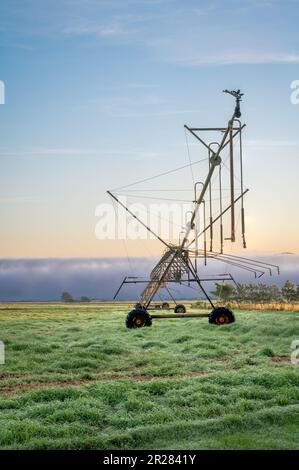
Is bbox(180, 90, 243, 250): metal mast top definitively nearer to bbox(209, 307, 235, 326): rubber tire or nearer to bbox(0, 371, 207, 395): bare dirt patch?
bbox(209, 307, 235, 326): rubber tire

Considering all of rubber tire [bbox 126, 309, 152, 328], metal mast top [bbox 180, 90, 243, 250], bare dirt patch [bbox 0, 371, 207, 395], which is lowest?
bare dirt patch [bbox 0, 371, 207, 395]

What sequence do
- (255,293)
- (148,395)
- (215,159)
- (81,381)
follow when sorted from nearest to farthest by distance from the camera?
(148,395), (81,381), (215,159), (255,293)

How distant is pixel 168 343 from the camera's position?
73.3 ft

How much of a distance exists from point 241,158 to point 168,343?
7.43 m

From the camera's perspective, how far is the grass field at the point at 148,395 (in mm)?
10211

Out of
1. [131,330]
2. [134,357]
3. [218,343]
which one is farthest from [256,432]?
[131,330]

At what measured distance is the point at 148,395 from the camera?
12.9 metres

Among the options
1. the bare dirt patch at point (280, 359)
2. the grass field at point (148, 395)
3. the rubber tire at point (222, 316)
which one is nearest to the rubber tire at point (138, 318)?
the grass field at point (148, 395)

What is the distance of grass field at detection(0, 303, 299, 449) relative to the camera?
10.2 m

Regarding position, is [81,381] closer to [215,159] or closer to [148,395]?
[148,395]

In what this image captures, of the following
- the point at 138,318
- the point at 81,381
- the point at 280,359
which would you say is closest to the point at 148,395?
the point at 81,381

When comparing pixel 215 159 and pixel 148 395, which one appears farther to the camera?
pixel 215 159

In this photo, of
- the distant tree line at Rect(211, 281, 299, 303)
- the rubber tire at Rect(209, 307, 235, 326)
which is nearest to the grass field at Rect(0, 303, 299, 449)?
the rubber tire at Rect(209, 307, 235, 326)
